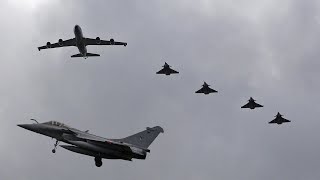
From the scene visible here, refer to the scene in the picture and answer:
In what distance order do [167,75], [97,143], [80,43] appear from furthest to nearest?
[167,75]
[80,43]
[97,143]

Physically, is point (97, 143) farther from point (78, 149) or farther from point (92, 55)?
point (92, 55)

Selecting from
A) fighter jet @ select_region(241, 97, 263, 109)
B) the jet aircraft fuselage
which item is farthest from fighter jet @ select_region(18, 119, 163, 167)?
fighter jet @ select_region(241, 97, 263, 109)

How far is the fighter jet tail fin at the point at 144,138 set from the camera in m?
68.2

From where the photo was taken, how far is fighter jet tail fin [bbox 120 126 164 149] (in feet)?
224

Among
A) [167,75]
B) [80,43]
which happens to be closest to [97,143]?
[80,43]

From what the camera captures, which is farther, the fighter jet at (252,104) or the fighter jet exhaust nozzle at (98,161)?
the fighter jet at (252,104)

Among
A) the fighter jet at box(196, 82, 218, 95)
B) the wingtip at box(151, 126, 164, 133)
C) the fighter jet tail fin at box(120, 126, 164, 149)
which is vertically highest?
the fighter jet at box(196, 82, 218, 95)

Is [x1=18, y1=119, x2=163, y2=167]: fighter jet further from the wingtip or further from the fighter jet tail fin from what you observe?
the wingtip

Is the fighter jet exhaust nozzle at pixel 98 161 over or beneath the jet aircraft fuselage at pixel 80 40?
beneath

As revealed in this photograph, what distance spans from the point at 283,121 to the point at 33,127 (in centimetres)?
4725

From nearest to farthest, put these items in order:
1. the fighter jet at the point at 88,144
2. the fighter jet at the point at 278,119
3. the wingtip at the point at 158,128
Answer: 1. the fighter jet at the point at 88,144
2. the wingtip at the point at 158,128
3. the fighter jet at the point at 278,119

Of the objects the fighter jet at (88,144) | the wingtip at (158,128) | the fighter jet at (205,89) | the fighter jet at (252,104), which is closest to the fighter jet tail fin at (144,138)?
the wingtip at (158,128)

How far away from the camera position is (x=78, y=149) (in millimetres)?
64062

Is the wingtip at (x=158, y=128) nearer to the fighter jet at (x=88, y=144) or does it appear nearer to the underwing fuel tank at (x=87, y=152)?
the fighter jet at (x=88, y=144)
